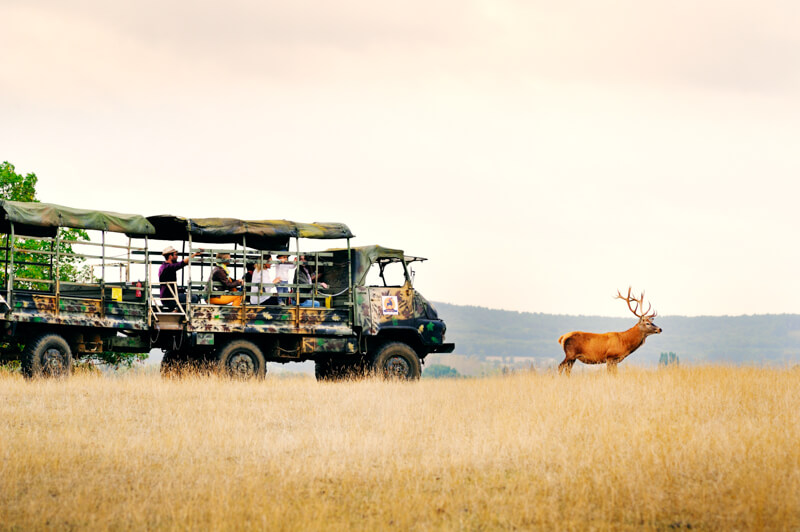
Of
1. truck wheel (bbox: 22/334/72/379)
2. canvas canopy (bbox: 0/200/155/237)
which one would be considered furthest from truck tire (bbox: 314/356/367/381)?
truck wheel (bbox: 22/334/72/379)

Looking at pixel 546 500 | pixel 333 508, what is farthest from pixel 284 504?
pixel 546 500

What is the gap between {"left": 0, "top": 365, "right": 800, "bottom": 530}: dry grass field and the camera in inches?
368

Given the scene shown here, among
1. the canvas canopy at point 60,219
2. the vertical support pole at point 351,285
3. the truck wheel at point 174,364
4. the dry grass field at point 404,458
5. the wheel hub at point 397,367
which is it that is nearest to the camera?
the dry grass field at point 404,458

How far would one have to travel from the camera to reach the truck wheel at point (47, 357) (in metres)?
18.6

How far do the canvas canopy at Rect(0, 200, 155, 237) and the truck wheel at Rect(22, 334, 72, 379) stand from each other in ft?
7.54

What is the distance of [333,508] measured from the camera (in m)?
9.55

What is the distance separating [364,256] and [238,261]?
2.87 m

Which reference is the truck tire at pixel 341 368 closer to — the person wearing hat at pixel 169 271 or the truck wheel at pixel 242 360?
the truck wheel at pixel 242 360

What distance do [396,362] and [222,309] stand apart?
4.26 metres

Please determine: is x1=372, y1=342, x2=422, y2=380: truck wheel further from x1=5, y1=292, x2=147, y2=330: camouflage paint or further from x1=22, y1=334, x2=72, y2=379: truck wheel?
x1=22, y1=334, x2=72, y2=379: truck wheel

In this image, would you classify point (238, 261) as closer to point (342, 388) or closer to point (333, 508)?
point (342, 388)

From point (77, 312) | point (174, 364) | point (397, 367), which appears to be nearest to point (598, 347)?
point (397, 367)

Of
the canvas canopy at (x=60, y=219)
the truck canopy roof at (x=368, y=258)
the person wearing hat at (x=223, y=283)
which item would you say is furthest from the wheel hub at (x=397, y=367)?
the canvas canopy at (x=60, y=219)

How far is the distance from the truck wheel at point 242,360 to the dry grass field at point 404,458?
7.88ft
